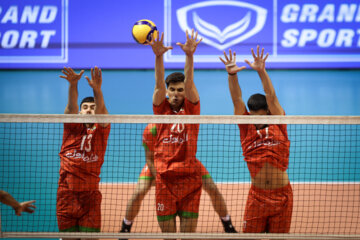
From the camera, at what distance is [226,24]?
28.9ft

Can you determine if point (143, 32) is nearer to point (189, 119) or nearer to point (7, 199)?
point (189, 119)

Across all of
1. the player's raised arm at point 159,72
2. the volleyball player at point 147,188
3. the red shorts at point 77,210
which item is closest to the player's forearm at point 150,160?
the volleyball player at point 147,188

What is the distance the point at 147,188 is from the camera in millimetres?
7137

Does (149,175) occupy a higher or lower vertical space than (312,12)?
lower

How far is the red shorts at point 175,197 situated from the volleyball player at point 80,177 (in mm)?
808

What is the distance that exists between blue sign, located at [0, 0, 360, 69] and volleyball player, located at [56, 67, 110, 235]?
3816mm

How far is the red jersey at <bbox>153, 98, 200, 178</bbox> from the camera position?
5090mm

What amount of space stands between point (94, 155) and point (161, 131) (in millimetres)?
902

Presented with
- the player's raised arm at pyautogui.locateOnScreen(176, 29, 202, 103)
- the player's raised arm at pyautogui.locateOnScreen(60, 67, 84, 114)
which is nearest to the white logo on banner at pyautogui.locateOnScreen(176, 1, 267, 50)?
the player's raised arm at pyautogui.locateOnScreen(176, 29, 202, 103)

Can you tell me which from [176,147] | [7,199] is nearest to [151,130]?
[176,147]

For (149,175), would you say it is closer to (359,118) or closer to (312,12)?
(359,118)

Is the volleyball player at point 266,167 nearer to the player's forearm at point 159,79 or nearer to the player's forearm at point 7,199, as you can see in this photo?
the player's forearm at point 159,79

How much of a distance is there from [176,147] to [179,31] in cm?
431

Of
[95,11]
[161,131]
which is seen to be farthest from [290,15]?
[161,131]
